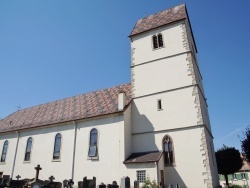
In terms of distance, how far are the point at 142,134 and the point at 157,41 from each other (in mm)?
9392

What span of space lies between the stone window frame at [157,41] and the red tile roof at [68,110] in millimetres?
4817

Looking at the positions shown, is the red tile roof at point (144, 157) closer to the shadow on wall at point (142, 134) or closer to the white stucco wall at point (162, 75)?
the shadow on wall at point (142, 134)

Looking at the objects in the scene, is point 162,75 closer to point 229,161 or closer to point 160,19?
point 160,19

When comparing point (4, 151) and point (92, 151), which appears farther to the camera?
point (4, 151)

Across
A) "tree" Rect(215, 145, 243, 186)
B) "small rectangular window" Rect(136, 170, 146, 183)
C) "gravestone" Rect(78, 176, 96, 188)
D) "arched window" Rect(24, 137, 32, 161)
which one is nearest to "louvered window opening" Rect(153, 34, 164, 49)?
"small rectangular window" Rect(136, 170, 146, 183)

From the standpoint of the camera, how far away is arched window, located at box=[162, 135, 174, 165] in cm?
1674

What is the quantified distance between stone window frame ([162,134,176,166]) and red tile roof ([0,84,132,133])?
4.81m

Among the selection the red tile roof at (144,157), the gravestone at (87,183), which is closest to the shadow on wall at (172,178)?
the red tile roof at (144,157)

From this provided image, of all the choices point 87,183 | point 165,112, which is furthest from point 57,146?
point 165,112

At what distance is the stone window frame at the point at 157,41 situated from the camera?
70.4ft

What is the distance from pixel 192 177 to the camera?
1545 cm

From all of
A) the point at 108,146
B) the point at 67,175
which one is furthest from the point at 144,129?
the point at 67,175

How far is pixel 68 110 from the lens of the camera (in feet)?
78.5

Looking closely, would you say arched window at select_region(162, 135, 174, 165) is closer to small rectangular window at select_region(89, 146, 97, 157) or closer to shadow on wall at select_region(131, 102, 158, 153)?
shadow on wall at select_region(131, 102, 158, 153)
